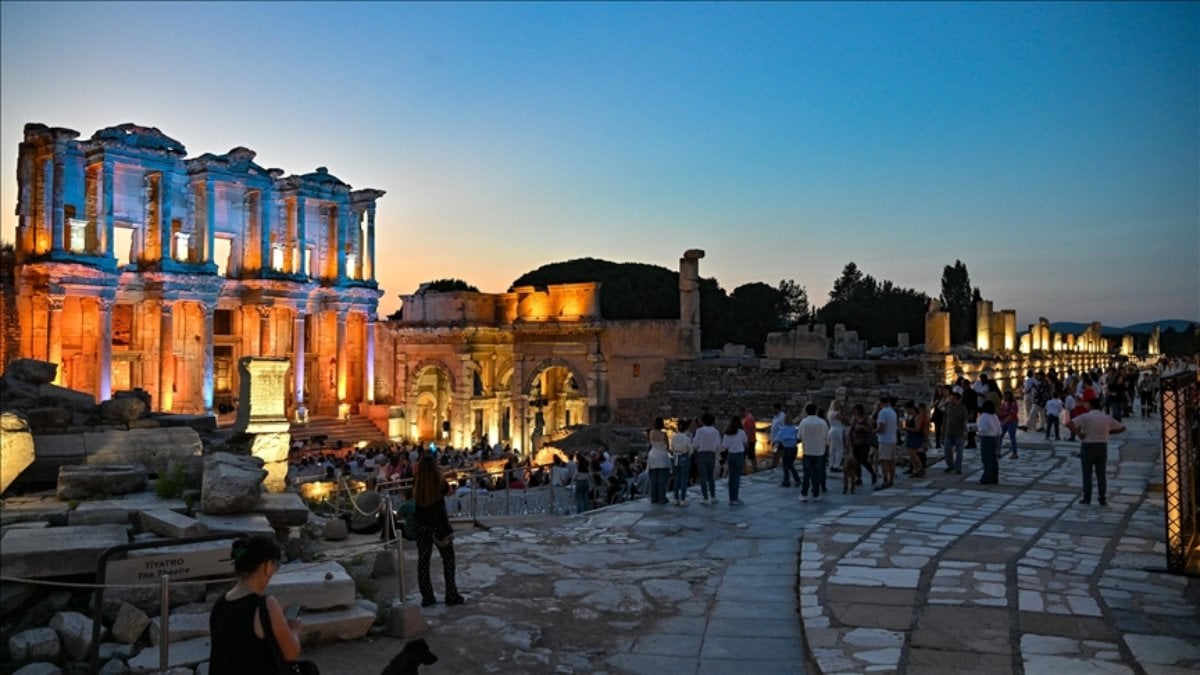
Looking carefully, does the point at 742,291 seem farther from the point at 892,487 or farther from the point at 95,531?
the point at 95,531

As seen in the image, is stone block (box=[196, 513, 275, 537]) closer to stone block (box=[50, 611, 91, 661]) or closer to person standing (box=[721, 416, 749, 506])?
stone block (box=[50, 611, 91, 661])

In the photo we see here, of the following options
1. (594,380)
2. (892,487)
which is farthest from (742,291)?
(892,487)

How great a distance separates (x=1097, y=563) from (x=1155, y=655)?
2654 millimetres

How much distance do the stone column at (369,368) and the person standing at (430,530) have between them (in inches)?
1339

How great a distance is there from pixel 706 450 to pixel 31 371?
10.2 meters

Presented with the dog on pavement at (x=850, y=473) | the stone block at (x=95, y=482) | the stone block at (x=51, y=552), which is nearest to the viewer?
the stone block at (x=51, y=552)

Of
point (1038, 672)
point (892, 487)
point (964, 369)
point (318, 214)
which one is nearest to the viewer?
point (1038, 672)

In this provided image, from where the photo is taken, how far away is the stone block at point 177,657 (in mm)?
5551

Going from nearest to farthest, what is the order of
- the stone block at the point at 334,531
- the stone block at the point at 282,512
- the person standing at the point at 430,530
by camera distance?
the person standing at the point at 430,530 → the stone block at the point at 282,512 → the stone block at the point at 334,531

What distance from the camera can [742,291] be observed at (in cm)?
5397

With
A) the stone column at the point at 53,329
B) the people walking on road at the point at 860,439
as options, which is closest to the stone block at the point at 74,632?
the people walking on road at the point at 860,439

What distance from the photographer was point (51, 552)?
6.72 metres

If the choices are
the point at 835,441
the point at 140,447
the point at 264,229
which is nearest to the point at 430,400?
the point at 264,229

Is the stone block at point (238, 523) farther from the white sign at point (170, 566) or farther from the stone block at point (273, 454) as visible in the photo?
the stone block at point (273, 454)
